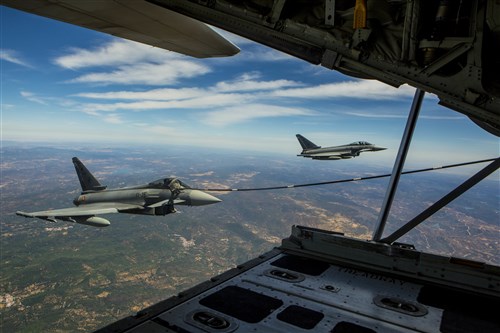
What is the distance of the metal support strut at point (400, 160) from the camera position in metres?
6.77

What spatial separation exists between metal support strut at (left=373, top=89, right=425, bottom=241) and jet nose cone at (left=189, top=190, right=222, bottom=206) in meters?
19.5

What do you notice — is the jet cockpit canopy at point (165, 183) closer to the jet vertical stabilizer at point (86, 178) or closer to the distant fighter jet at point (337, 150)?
the jet vertical stabilizer at point (86, 178)

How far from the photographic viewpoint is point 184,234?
494 ft

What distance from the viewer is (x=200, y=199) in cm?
2562

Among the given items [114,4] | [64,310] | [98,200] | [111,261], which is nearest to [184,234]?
[111,261]

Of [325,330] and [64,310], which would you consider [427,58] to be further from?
[64,310]

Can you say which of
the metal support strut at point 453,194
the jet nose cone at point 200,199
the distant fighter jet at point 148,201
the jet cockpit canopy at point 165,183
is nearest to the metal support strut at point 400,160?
the metal support strut at point 453,194

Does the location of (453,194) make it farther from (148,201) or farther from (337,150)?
(337,150)

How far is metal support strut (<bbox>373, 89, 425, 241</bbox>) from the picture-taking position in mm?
6773

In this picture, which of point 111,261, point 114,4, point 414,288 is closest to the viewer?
point 414,288

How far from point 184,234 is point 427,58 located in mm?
155877

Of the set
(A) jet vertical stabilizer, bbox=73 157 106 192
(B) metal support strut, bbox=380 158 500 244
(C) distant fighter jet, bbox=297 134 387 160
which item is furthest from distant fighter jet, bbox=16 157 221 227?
(B) metal support strut, bbox=380 158 500 244

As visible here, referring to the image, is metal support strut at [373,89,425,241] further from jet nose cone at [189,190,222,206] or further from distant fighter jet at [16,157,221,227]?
distant fighter jet at [16,157,221,227]

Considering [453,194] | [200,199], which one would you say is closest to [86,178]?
[200,199]
